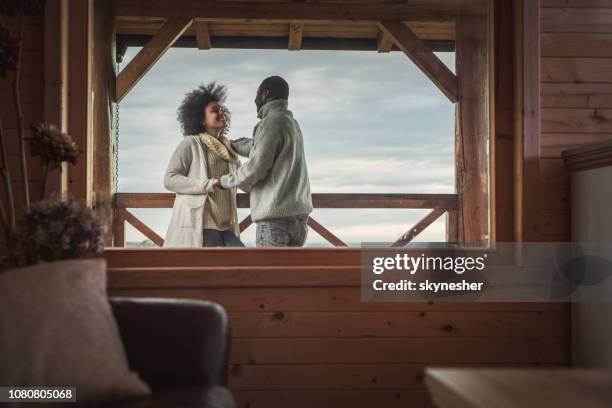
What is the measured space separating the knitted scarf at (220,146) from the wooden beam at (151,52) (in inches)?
15.5

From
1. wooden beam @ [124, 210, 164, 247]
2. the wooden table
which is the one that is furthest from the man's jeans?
the wooden table

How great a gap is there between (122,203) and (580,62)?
1.96 meters

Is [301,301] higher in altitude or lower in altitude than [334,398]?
higher

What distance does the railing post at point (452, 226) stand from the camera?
2.95 metres

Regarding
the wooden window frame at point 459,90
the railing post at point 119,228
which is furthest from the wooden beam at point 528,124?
the railing post at point 119,228

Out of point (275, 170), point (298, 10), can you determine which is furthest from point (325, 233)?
point (298, 10)

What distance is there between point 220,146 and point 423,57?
1.02 meters

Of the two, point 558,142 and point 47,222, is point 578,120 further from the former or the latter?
point 47,222

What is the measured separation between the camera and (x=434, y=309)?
2615mm

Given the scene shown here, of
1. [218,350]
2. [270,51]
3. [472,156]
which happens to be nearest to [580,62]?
[472,156]

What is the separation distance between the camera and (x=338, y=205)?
10.5 feet

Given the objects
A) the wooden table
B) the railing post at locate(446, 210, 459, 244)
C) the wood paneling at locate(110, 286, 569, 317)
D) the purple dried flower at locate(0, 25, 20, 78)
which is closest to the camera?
the wooden table

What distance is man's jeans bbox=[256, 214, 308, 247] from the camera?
2.91m

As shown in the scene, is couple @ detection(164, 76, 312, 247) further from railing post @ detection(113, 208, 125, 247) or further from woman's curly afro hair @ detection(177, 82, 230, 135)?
railing post @ detection(113, 208, 125, 247)
